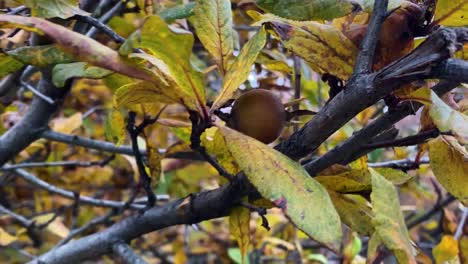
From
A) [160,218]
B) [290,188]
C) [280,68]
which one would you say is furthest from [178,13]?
[290,188]

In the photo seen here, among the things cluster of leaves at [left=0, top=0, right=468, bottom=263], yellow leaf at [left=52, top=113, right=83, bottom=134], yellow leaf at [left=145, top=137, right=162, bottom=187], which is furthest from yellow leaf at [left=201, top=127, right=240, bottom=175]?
yellow leaf at [left=52, top=113, right=83, bottom=134]

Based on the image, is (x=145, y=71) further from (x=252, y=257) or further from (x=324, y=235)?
(x=252, y=257)

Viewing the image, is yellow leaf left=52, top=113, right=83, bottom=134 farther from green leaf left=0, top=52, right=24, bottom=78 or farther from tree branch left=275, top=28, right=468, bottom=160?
tree branch left=275, top=28, right=468, bottom=160

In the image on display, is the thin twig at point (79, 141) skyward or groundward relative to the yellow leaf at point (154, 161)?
groundward

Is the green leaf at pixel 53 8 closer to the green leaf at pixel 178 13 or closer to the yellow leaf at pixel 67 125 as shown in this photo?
the green leaf at pixel 178 13

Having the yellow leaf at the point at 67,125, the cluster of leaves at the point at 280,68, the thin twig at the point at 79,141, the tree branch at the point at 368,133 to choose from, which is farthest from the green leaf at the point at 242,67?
the yellow leaf at the point at 67,125

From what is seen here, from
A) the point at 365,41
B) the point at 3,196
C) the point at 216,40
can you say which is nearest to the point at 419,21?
the point at 365,41
